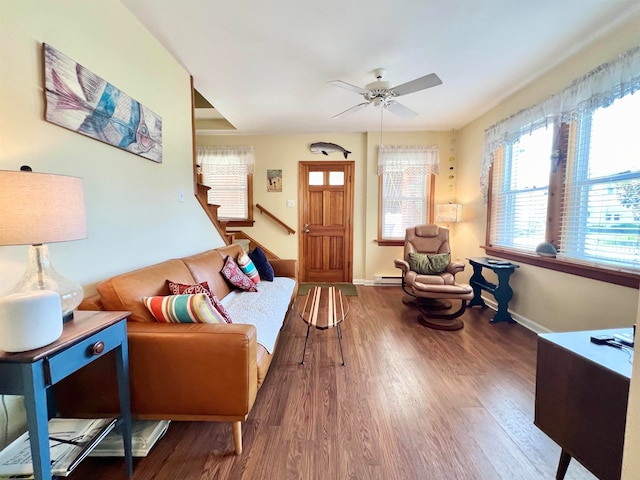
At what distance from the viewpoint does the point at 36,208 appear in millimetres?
874

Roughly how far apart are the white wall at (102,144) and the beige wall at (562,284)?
3502 millimetres

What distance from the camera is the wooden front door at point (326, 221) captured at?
4.52 meters

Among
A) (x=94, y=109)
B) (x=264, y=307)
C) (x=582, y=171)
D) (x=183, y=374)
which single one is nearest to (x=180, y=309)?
(x=183, y=374)

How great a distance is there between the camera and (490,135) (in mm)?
3326

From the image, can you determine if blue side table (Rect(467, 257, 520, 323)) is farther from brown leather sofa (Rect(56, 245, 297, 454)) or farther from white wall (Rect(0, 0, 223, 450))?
white wall (Rect(0, 0, 223, 450))

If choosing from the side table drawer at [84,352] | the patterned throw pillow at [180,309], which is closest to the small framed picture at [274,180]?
the patterned throw pillow at [180,309]

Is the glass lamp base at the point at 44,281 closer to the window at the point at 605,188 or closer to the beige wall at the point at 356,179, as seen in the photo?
the window at the point at 605,188

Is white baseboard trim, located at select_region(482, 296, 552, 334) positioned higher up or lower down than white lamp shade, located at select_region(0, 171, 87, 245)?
lower down

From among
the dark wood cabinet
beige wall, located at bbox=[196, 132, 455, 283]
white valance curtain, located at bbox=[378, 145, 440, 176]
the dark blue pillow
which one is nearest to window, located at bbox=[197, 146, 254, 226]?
beige wall, located at bbox=[196, 132, 455, 283]

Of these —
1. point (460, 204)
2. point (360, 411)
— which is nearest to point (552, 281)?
point (460, 204)

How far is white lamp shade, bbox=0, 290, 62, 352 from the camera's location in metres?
0.82

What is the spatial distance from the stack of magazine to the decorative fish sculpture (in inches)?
160

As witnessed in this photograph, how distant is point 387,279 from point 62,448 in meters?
4.06

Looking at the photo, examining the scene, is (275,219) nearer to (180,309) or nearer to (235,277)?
(235,277)
